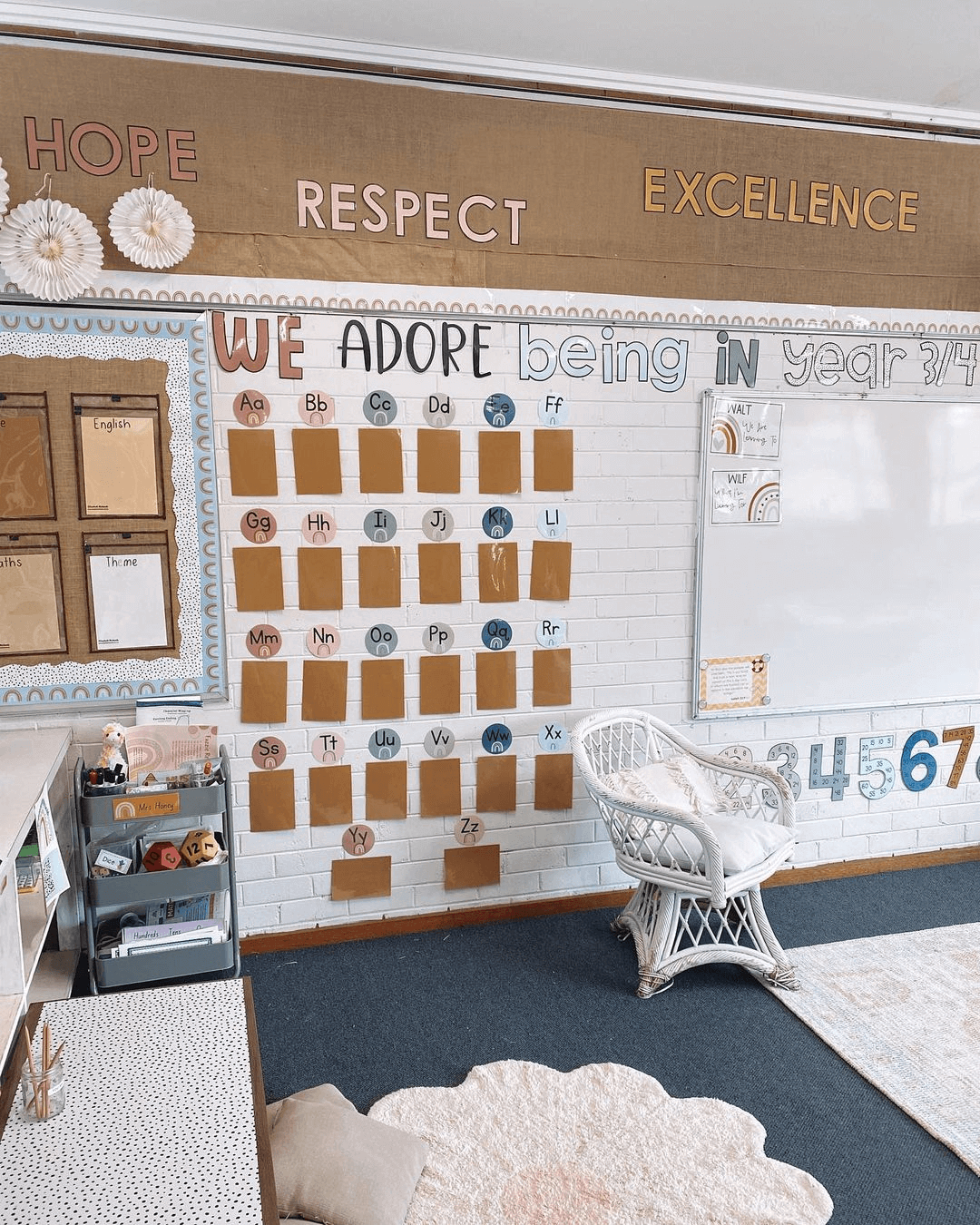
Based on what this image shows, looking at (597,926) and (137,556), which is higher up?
(137,556)

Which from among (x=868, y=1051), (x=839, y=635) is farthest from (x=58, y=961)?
(x=839, y=635)

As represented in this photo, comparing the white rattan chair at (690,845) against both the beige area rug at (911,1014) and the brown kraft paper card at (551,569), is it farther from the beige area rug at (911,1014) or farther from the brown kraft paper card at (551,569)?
the brown kraft paper card at (551,569)

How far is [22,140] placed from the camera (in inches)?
Result: 107

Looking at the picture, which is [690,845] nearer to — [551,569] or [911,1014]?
[911,1014]

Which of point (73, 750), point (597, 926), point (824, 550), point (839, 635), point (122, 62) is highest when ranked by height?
point (122, 62)

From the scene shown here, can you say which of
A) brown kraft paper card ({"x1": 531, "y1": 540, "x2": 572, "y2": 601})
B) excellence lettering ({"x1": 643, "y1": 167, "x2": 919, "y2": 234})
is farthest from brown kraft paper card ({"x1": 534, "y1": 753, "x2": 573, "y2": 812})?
excellence lettering ({"x1": 643, "y1": 167, "x2": 919, "y2": 234})

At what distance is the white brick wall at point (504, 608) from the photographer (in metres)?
3.08

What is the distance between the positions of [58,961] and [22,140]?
92.7 inches

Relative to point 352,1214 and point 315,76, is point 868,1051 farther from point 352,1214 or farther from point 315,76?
point 315,76

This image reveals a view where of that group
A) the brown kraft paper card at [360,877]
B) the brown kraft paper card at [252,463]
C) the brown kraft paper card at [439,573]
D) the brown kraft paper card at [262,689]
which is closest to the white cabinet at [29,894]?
the brown kraft paper card at [262,689]

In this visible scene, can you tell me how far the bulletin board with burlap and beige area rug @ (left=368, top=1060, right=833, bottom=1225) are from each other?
149cm

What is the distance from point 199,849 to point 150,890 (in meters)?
0.16

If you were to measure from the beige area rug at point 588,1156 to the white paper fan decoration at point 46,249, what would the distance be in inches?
92.2

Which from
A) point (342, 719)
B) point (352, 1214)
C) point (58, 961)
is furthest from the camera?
point (342, 719)
